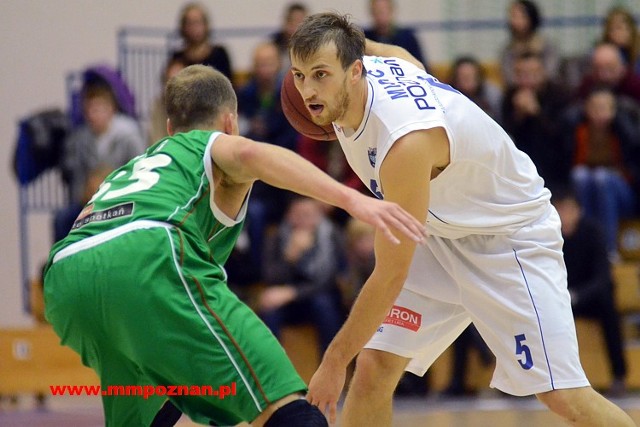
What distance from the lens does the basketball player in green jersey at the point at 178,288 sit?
3428 millimetres

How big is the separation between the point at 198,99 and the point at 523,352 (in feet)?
5.64

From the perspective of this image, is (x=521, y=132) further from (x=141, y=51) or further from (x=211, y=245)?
(x=211, y=245)

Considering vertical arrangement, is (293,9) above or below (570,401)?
above

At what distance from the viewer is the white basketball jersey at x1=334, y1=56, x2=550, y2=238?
166 inches

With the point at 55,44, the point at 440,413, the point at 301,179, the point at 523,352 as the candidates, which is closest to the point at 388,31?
the point at 440,413

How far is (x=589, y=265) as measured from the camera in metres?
8.86

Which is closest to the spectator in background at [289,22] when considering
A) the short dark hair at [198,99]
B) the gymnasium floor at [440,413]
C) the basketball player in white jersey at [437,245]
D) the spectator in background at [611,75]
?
the spectator in background at [611,75]

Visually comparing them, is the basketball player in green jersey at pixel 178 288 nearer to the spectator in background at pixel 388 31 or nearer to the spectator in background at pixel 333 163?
the spectator in background at pixel 333 163

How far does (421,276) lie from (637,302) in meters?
5.11

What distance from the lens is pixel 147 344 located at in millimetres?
3467

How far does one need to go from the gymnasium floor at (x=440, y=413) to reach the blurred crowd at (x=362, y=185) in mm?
373

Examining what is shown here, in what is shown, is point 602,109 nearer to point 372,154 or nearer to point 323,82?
point 372,154

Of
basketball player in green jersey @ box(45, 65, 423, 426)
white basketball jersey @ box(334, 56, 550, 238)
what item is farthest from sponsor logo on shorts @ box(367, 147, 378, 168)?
basketball player in green jersey @ box(45, 65, 423, 426)

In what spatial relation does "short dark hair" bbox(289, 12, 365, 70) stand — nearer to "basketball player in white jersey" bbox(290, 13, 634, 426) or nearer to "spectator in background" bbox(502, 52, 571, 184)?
"basketball player in white jersey" bbox(290, 13, 634, 426)
